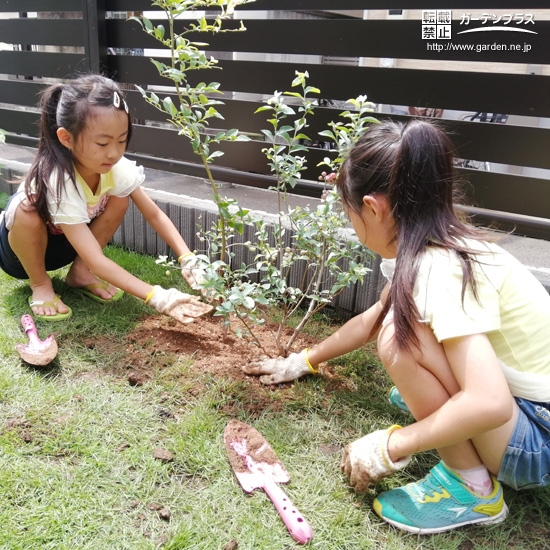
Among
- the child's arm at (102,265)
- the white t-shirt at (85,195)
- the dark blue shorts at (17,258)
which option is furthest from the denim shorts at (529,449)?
the dark blue shorts at (17,258)

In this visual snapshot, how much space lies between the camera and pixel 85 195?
246cm

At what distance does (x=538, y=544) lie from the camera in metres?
1.44

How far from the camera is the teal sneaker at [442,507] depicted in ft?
4.72

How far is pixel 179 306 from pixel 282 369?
47cm

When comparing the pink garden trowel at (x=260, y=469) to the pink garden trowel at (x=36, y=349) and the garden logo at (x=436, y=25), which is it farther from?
the garden logo at (x=436, y=25)

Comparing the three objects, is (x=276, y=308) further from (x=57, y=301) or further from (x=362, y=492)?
(x=362, y=492)

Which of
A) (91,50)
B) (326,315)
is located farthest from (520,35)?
(91,50)


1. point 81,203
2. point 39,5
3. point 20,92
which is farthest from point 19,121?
point 81,203

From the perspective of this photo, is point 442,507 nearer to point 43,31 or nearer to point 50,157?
point 50,157

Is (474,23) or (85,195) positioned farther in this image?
(474,23)

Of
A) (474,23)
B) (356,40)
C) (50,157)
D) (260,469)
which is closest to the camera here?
(260,469)

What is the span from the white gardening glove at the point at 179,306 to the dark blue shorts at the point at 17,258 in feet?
2.59

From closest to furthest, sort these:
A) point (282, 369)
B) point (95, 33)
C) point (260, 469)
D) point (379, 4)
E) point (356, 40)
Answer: point (260, 469), point (282, 369), point (379, 4), point (356, 40), point (95, 33)

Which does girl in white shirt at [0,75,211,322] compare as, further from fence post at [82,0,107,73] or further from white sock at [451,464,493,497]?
fence post at [82,0,107,73]
